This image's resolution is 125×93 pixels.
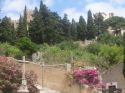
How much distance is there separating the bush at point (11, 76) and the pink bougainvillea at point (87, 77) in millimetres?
5035

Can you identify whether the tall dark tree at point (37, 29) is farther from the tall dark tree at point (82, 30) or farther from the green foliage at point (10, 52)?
the green foliage at point (10, 52)

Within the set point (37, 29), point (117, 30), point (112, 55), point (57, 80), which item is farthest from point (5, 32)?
point (117, 30)

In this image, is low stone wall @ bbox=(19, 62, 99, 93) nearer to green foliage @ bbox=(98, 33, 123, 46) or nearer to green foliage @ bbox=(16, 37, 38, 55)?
green foliage @ bbox=(16, 37, 38, 55)

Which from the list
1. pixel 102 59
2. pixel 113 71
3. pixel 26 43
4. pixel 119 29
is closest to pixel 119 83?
pixel 113 71

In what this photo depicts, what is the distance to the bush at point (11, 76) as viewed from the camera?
74.2ft

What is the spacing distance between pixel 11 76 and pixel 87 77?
306 inches

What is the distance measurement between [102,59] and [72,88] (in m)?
36.3

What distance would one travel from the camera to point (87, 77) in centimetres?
2997

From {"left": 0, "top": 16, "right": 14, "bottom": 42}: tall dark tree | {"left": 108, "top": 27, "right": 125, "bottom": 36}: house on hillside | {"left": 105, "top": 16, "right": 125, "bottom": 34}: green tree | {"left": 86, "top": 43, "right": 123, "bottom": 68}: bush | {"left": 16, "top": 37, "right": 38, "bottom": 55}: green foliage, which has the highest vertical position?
{"left": 105, "top": 16, "right": 125, "bottom": 34}: green tree

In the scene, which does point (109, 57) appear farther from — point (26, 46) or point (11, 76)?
point (11, 76)

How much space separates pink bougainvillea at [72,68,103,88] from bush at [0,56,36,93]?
16.5ft

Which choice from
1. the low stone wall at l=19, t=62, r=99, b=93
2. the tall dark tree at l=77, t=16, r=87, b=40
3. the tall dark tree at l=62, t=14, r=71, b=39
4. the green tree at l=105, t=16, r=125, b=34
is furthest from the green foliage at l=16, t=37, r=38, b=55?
the green tree at l=105, t=16, r=125, b=34

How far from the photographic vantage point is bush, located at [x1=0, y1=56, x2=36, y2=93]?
74.2ft

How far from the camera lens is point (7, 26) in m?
80.9
